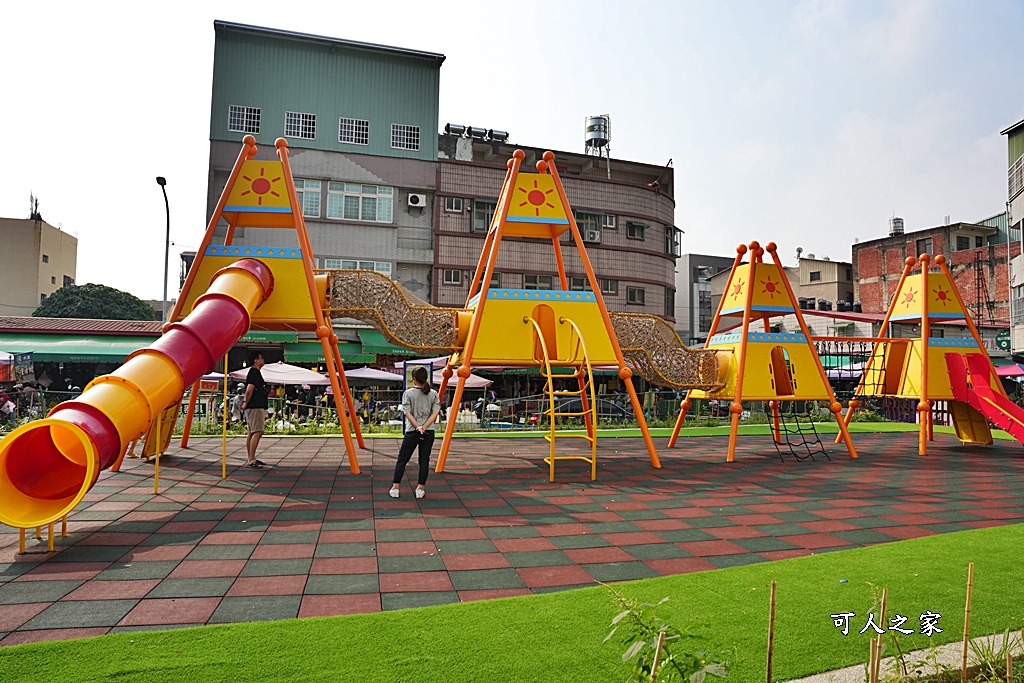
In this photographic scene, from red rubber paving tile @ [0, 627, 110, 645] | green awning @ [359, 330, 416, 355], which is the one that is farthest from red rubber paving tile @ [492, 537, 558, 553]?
green awning @ [359, 330, 416, 355]

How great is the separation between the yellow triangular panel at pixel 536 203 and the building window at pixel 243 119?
22.3 m

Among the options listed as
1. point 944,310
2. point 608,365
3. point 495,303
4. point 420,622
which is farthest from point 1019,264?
point 420,622

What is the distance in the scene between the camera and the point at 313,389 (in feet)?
88.5

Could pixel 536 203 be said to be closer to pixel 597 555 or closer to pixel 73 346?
pixel 597 555

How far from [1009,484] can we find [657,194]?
2733cm

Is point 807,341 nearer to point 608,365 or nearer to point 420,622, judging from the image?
point 608,365

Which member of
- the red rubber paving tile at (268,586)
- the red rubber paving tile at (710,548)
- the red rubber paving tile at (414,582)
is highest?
the red rubber paving tile at (710,548)

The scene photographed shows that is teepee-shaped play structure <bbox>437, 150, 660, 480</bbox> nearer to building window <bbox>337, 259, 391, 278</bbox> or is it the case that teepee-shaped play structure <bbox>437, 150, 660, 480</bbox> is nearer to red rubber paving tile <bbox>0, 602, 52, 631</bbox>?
red rubber paving tile <bbox>0, 602, 52, 631</bbox>

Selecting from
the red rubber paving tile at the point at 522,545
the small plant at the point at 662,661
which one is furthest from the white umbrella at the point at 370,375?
the small plant at the point at 662,661

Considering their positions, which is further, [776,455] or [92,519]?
[776,455]

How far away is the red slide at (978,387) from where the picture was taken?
12.2m

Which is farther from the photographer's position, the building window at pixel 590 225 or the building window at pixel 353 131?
the building window at pixel 590 225

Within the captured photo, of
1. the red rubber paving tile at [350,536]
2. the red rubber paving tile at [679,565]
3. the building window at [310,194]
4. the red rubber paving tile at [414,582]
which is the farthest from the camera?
the building window at [310,194]

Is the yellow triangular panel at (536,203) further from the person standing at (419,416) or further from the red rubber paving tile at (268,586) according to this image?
the red rubber paving tile at (268,586)
